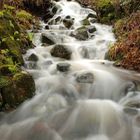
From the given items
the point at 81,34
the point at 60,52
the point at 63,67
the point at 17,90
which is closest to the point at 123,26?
the point at 81,34

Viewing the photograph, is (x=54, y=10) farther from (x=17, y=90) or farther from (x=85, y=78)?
(x=17, y=90)

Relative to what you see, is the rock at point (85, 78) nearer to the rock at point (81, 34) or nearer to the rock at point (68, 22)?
the rock at point (81, 34)

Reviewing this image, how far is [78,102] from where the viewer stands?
634cm

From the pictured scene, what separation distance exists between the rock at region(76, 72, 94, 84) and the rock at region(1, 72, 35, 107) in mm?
1232

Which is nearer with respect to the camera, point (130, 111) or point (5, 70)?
point (130, 111)

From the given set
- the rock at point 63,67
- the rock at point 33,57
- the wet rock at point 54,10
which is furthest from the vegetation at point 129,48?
the wet rock at point 54,10

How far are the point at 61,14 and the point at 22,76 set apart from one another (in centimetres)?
757

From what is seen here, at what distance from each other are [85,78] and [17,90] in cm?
178

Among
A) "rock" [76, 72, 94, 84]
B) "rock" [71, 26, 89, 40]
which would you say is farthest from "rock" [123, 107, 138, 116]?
"rock" [71, 26, 89, 40]

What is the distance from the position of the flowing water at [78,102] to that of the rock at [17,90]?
0.17 m

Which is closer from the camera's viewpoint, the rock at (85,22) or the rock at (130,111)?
the rock at (130,111)

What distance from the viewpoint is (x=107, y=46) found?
948 cm

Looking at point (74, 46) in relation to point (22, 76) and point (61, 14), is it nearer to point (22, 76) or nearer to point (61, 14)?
point (22, 76)

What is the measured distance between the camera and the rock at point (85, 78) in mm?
7029
